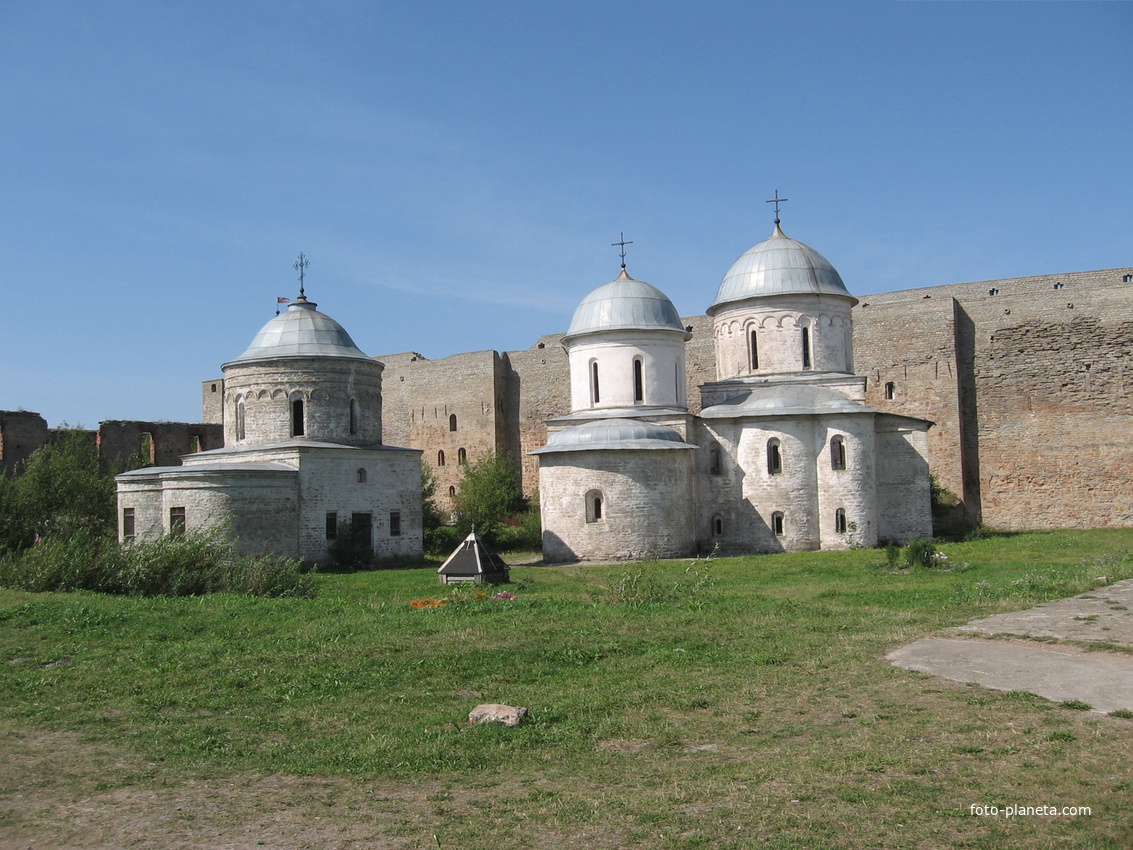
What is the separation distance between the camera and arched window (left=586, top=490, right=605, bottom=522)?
67.3 feet

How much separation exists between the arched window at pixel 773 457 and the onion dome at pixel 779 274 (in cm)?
404

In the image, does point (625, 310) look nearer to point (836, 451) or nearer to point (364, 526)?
point (836, 451)

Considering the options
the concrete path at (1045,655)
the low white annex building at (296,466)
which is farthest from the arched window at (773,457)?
the concrete path at (1045,655)

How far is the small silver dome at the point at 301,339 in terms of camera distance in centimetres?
2180

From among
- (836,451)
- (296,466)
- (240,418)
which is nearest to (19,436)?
(240,418)

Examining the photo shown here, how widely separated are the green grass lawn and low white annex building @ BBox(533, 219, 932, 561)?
8649 millimetres

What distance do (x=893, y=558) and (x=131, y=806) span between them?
1372 centimetres

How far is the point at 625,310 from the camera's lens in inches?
910

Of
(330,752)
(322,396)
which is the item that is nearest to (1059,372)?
(322,396)

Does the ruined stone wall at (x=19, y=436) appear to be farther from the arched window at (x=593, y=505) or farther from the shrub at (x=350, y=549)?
the arched window at (x=593, y=505)

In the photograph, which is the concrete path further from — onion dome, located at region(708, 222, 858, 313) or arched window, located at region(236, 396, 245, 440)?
arched window, located at region(236, 396, 245, 440)

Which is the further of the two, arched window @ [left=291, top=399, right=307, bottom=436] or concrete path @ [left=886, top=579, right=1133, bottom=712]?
arched window @ [left=291, top=399, right=307, bottom=436]

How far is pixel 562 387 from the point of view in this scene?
3183cm

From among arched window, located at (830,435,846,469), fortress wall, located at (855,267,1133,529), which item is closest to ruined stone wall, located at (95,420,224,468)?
arched window, located at (830,435,846,469)
